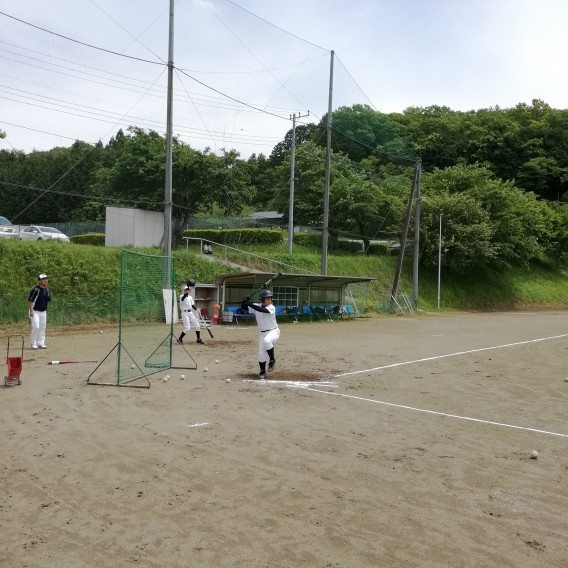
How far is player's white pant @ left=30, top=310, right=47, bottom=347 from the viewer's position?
16.4 m

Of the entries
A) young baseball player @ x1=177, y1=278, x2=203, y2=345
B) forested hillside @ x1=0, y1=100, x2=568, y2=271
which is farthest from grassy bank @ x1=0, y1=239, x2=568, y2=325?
young baseball player @ x1=177, y1=278, x2=203, y2=345

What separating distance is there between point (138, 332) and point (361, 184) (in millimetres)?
37270

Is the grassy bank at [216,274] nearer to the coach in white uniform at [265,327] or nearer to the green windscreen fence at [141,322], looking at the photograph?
the green windscreen fence at [141,322]

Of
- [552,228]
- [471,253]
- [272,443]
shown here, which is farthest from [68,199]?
[272,443]

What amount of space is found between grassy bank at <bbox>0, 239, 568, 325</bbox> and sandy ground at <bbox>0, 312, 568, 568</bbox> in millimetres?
11597

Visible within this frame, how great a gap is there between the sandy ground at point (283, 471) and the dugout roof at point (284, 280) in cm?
1404

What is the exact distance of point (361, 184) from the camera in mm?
48781

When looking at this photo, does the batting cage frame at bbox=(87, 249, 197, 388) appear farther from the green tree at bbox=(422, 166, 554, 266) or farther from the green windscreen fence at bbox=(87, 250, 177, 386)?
the green tree at bbox=(422, 166, 554, 266)

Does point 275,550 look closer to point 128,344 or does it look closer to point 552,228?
point 128,344

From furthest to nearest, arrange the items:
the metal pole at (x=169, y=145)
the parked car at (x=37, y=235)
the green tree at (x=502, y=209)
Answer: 1. the green tree at (x=502, y=209)
2. the parked car at (x=37, y=235)
3. the metal pole at (x=169, y=145)

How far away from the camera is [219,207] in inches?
1895

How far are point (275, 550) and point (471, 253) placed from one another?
4694cm

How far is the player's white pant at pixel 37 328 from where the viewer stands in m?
16.4

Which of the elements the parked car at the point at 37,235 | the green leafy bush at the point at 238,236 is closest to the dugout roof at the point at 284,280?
the parked car at the point at 37,235
